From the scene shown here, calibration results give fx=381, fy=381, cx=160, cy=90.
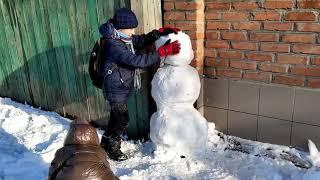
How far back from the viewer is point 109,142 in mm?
3873

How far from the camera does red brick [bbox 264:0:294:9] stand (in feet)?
10.8

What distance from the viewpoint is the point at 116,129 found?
3.82m

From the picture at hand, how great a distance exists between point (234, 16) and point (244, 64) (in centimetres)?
48

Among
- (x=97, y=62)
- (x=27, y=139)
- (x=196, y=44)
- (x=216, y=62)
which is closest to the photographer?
(x=97, y=62)

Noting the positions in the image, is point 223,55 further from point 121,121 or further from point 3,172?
point 3,172

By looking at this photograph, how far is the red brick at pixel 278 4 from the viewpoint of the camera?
3.30 m

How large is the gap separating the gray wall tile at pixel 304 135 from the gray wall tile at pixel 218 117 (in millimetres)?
713

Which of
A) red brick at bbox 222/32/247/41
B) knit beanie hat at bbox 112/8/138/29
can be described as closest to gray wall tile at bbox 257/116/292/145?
red brick at bbox 222/32/247/41

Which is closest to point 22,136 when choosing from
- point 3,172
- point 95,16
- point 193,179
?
point 3,172

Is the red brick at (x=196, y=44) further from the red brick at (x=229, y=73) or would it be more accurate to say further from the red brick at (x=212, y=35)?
the red brick at (x=229, y=73)

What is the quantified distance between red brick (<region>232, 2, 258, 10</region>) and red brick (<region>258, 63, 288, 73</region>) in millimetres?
548

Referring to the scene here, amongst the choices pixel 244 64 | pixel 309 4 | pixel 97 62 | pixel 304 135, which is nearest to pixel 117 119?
pixel 97 62

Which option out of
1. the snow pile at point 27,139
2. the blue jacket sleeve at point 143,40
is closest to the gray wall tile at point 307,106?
the blue jacket sleeve at point 143,40

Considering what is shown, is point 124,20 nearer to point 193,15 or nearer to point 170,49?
point 170,49
